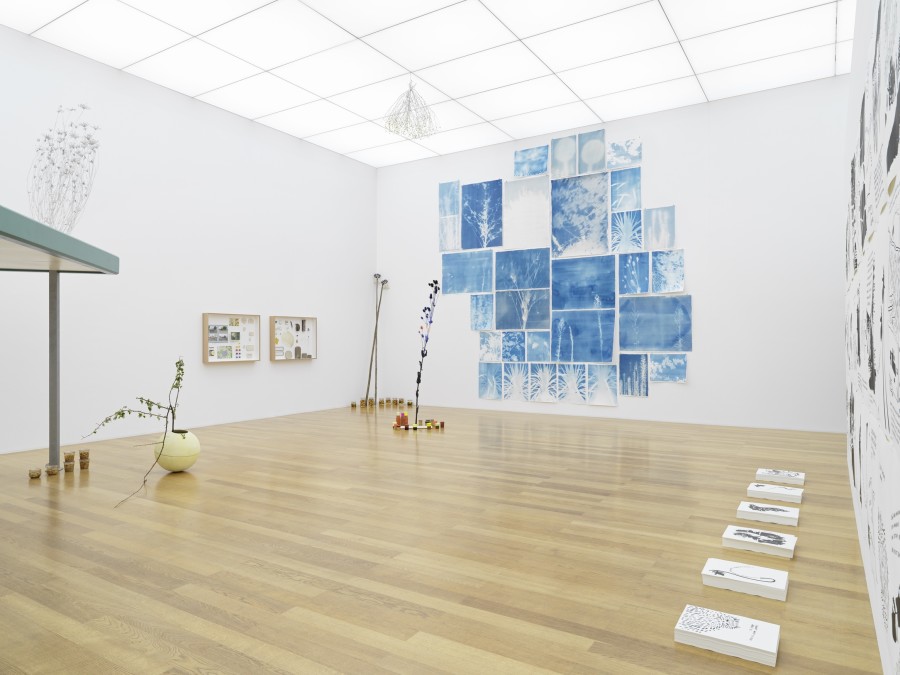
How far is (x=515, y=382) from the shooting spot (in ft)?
22.9

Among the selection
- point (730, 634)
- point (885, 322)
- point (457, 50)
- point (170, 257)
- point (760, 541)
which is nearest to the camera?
point (885, 322)

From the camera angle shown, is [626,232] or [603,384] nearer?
[626,232]

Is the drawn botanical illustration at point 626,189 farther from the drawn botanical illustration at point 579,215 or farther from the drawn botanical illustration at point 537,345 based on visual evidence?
the drawn botanical illustration at point 537,345

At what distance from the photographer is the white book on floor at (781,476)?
344 cm

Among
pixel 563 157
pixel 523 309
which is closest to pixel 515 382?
pixel 523 309

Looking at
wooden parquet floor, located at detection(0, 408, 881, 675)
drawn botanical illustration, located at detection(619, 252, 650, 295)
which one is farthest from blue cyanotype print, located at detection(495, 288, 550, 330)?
wooden parquet floor, located at detection(0, 408, 881, 675)

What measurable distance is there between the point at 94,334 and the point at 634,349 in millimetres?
4823

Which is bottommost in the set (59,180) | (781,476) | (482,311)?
(781,476)

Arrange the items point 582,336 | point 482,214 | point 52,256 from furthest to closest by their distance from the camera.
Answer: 1. point 482,214
2. point 582,336
3. point 52,256

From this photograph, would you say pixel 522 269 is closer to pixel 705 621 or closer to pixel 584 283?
pixel 584 283

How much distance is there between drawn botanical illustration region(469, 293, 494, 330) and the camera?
7184mm

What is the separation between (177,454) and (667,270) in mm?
4626

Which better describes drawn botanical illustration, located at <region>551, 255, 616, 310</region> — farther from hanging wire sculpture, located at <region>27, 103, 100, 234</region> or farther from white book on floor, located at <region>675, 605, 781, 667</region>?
white book on floor, located at <region>675, 605, 781, 667</region>

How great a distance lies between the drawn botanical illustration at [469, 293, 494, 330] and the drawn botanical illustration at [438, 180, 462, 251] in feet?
2.19
